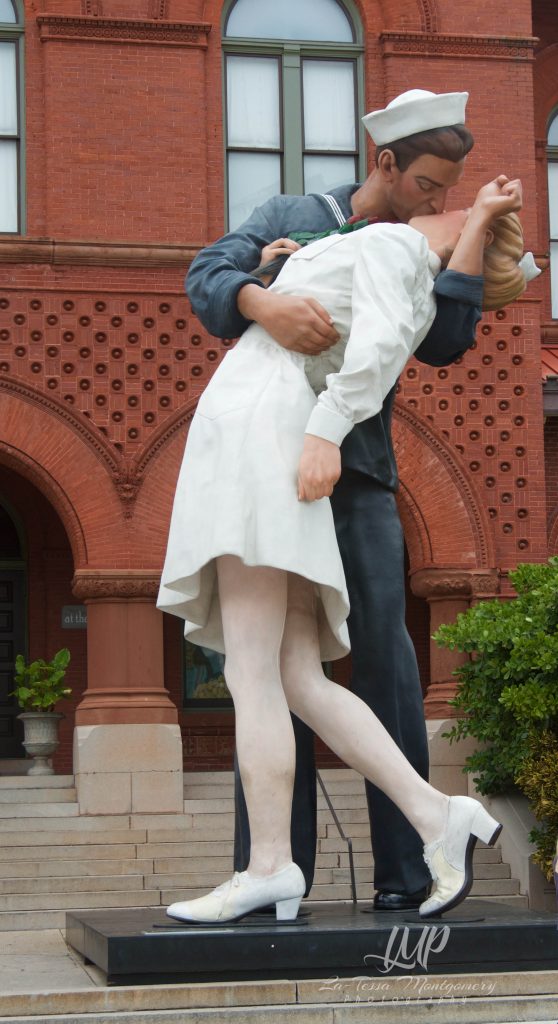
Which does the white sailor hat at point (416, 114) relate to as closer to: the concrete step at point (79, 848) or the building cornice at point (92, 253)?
the concrete step at point (79, 848)

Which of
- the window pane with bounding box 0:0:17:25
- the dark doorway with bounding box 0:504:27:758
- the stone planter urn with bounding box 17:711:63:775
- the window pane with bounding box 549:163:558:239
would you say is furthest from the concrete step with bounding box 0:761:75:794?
the window pane with bounding box 549:163:558:239

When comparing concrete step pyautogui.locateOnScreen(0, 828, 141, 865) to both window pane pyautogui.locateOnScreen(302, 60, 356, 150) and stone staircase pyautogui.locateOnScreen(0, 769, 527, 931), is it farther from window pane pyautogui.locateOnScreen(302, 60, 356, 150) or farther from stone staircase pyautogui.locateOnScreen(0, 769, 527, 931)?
window pane pyautogui.locateOnScreen(302, 60, 356, 150)

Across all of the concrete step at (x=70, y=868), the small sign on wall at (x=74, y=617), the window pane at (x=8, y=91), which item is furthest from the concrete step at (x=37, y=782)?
the window pane at (x=8, y=91)

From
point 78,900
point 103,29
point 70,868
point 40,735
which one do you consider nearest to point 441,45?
point 103,29

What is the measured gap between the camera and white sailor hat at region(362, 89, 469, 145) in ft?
18.2

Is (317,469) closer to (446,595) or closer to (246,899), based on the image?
(246,899)

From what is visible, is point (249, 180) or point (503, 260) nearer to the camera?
point (503, 260)

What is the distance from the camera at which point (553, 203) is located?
19266 millimetres

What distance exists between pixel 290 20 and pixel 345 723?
1365cm

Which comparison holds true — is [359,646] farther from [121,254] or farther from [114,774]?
[121,254]

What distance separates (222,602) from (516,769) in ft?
22.1

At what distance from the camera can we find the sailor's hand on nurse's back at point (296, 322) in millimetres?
5367

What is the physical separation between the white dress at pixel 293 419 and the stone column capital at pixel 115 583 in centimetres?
1005

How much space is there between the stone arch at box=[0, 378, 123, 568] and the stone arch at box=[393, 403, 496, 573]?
297 centimetres
